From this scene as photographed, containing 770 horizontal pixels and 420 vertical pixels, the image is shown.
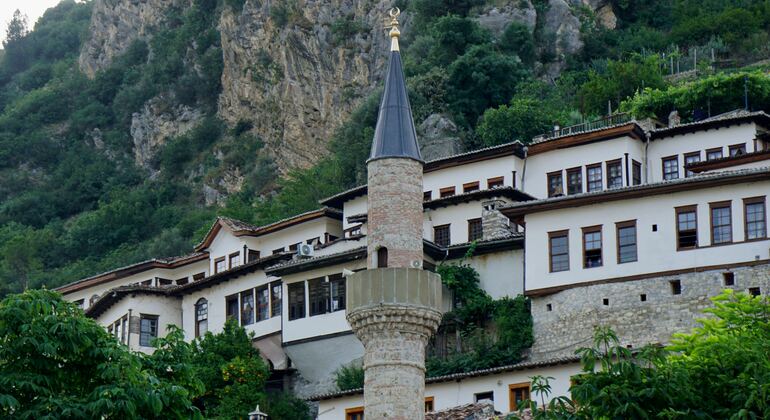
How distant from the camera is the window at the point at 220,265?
2672 inches

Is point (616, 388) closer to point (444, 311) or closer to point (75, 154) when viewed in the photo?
point (444, 311)

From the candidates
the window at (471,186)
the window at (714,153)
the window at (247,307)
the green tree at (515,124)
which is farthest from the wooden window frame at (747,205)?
the green tree at (515,124)

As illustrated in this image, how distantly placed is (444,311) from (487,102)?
28167 millimetres

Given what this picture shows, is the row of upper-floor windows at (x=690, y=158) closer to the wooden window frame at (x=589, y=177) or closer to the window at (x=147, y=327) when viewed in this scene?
the wooden window frame at (x=589, y=177)

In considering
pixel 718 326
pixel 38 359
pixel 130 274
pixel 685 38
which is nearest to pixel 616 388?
pixel 718 326

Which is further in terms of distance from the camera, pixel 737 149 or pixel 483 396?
pixel 737 149

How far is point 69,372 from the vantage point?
1416 inches

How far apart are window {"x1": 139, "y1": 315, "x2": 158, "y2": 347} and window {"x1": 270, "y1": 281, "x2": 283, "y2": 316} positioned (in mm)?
6734

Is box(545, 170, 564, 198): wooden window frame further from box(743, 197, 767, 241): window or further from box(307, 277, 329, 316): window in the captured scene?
box(743, 197, 767, 241): window

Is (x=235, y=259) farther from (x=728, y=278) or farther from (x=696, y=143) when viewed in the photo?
(x=728, y=278)

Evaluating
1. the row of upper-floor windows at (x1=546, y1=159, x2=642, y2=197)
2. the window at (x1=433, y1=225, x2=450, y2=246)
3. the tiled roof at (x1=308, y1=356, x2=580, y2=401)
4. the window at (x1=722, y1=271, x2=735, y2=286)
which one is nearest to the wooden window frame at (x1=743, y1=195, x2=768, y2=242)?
the window at (x1=722, y1=271, x2=735, y2=286)

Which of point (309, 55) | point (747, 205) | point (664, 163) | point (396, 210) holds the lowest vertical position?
point (396, 210)

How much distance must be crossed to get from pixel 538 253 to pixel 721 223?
5880 mm

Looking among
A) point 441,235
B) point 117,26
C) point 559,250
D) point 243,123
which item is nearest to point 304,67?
point 243,123
